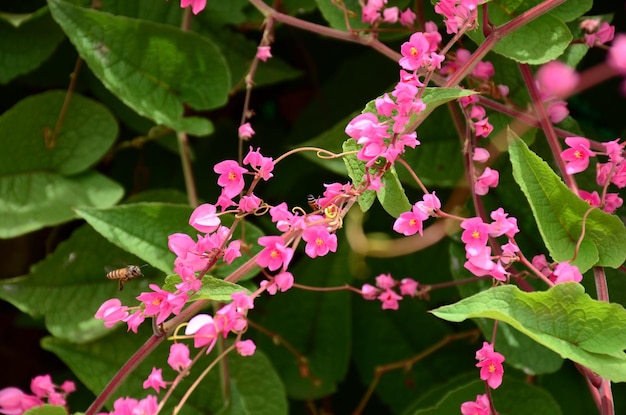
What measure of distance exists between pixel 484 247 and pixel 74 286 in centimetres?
43

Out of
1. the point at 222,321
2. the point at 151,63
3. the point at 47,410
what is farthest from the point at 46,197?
the point at 222,321

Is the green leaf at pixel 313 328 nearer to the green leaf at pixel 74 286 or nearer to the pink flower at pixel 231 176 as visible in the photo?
the green leaf at pixel 74 286

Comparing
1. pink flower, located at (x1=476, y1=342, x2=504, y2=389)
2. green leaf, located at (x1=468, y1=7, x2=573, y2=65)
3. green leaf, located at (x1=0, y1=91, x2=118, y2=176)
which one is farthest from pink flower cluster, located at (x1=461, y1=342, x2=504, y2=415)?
green leaf, located at (x1=0, y1=91, x2=118, y2=176)

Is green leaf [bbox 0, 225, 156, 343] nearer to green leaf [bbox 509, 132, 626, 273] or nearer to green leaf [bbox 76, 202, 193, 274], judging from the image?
green leaf [bbox 76, 202, 193, 274]

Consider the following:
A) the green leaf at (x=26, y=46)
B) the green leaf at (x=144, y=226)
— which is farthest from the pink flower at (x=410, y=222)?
the green leaf at (x=26, y=46)

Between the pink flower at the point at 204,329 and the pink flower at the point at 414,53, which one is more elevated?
the pink flower at the point at 414,53

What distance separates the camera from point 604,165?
54 cm

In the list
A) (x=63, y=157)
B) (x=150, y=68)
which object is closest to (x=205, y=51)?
(x=150, y=68)

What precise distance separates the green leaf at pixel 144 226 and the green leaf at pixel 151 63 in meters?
0.09

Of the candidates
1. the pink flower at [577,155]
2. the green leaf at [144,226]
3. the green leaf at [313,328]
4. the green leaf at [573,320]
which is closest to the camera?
the green leaf at [573,320]

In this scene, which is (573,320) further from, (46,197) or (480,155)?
(46,197)

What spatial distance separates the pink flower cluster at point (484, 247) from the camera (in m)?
0.48

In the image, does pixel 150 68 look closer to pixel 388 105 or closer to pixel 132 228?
pixel 132 228

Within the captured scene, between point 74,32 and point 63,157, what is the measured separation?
6.2 inches
